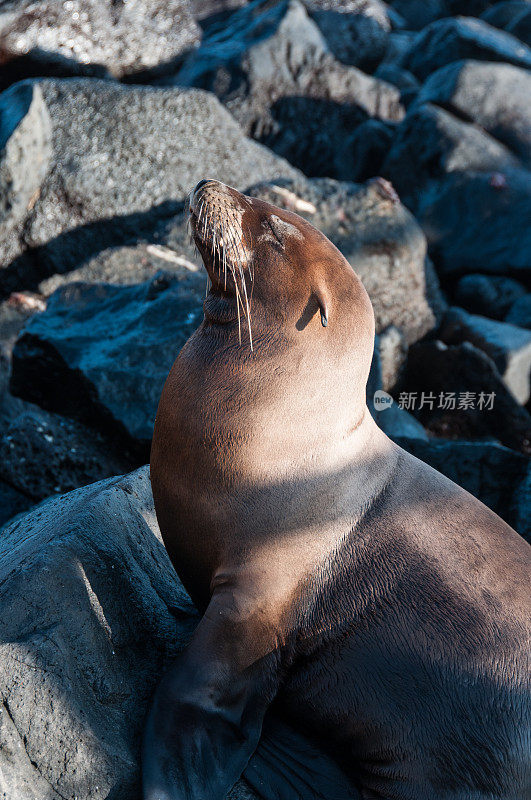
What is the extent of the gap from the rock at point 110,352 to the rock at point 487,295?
5.78 meters

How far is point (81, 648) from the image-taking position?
2.76 meters

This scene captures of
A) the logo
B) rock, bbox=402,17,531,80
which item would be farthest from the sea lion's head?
rock, bbox=402,17,531,80

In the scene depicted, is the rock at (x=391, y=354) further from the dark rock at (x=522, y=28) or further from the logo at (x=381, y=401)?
the dark rock at (x=522, y=28)

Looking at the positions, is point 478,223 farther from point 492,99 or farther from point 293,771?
point 293,771

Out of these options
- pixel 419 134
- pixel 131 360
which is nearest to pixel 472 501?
pixel 131 360

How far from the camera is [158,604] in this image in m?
3.31

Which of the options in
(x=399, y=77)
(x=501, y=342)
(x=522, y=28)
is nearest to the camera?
(x=501, y=342)

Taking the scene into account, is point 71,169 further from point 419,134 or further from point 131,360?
point 419,134

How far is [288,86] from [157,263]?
670cm

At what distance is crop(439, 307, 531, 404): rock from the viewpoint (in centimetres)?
865

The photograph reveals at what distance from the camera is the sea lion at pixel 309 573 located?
2715mm

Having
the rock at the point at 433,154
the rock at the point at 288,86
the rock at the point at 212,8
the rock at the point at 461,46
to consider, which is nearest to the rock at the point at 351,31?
the rock at the point at 461,46

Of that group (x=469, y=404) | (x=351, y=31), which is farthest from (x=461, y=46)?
(x=469, y=404)

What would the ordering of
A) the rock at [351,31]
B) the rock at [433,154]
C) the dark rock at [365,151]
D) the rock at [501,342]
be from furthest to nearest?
the rock at [351,31]
the dark rock at [365,151]
the rock at [433,154]
the rock at [501,342]
